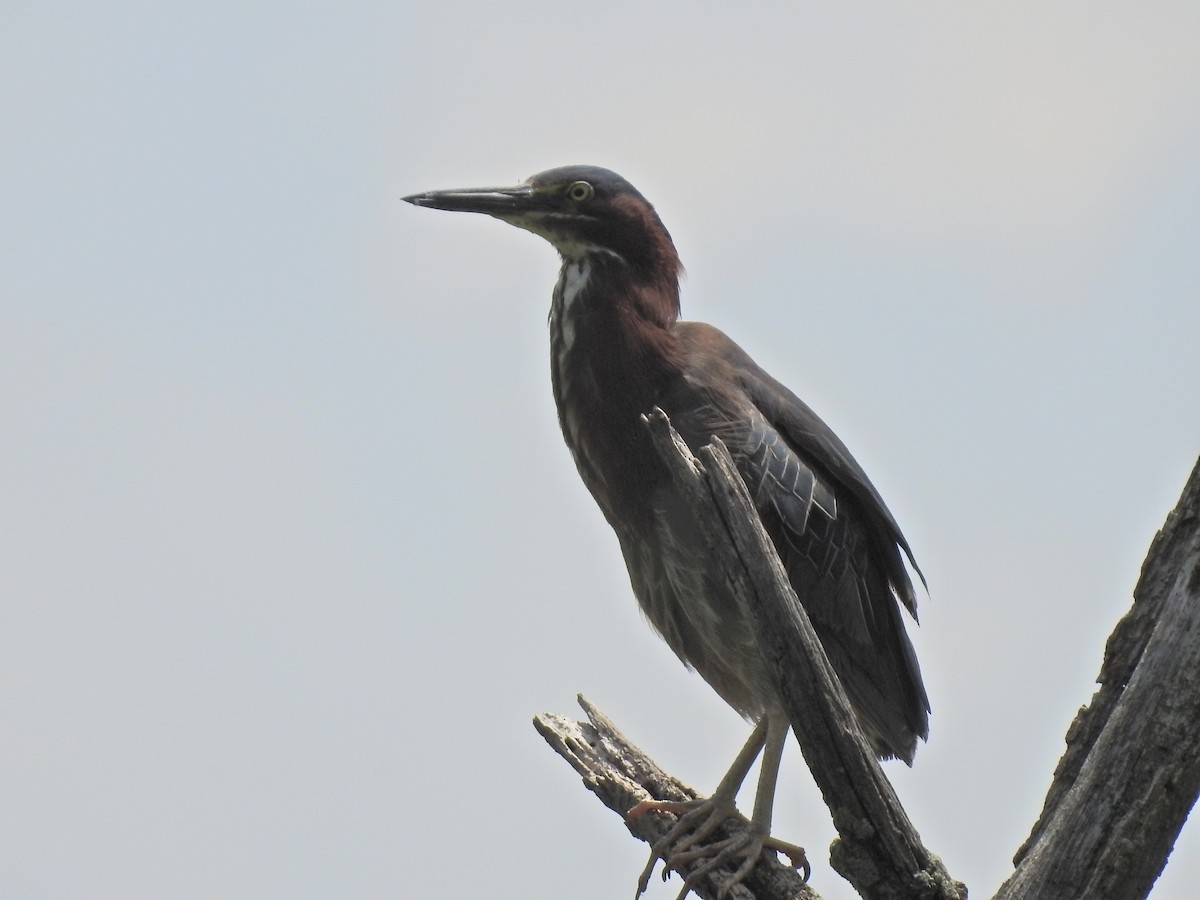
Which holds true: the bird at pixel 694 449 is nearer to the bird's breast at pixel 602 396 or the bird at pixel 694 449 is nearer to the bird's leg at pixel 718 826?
the bird's breast at pixel 602 396

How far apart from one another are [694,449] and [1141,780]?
2218 millimetres

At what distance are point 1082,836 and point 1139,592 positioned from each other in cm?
70

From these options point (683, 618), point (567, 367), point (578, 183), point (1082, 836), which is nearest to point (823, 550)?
point (683, 618)

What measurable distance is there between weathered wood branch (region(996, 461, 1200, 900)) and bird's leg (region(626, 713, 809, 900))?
3.93 ft

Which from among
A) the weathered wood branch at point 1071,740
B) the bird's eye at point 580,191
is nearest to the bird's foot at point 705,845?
the weathered wood branch at point 1071,740

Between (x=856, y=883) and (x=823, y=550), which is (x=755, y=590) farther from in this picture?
(x=823, y=550)

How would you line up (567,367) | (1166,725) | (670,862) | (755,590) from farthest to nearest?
(567,367) < (670,862) < (755,590) < (1166,725)

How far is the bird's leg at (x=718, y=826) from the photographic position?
15.5 ft

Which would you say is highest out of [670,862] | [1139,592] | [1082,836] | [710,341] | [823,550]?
[710,341]

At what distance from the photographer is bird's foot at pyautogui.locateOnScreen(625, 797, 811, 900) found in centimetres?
470

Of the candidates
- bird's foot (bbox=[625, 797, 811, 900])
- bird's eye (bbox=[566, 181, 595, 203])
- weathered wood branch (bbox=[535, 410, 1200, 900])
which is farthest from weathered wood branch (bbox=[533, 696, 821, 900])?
bird's eye (bbox=[566, 181, 595, 203])

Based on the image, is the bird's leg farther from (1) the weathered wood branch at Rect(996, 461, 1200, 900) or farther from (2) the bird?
(1) the weathered wood branch at Rect(996, 461, 1200, 900)

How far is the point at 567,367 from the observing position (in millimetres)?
5840

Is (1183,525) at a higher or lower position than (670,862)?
higher
